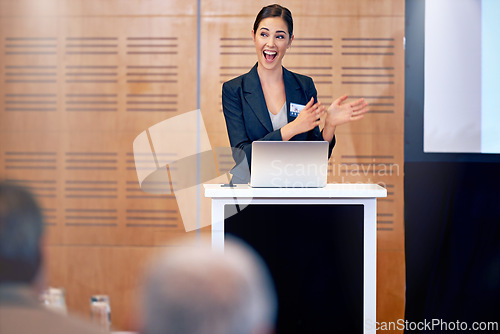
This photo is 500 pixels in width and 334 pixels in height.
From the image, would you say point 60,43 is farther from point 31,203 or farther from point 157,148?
point 31,203

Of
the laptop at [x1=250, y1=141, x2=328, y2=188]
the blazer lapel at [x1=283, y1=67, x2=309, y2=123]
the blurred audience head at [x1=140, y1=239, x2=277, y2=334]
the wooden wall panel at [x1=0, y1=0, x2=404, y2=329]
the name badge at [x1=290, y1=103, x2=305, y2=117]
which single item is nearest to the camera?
the blurred audience head at [x1=140, y1=239, x2=277, y2=334]

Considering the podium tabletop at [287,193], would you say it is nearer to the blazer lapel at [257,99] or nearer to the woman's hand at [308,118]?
the woman's hand at [308,118]

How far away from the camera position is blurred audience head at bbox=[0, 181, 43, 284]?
2.30 ft

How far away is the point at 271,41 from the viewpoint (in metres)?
3.06

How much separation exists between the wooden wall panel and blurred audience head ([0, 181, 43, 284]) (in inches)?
131

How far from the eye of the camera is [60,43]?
411 centimetres

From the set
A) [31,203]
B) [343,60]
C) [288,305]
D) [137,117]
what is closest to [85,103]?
[137,117]

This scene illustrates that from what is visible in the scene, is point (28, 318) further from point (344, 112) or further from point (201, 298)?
point (344, 112)

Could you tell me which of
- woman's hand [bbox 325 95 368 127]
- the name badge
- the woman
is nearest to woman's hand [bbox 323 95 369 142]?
woman's hand [bbox 325 95 368 127]

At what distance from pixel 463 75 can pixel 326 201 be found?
2.11 metres

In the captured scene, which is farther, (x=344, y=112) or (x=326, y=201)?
(x=344, y=112)

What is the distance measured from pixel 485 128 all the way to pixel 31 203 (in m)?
3.75

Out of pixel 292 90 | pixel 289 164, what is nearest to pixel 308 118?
pixel 289 164

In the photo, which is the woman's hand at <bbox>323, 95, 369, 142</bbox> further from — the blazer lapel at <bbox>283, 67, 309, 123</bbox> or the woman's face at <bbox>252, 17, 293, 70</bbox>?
the woman's face at <bbox>252, 17, 293, 70</bbox>
